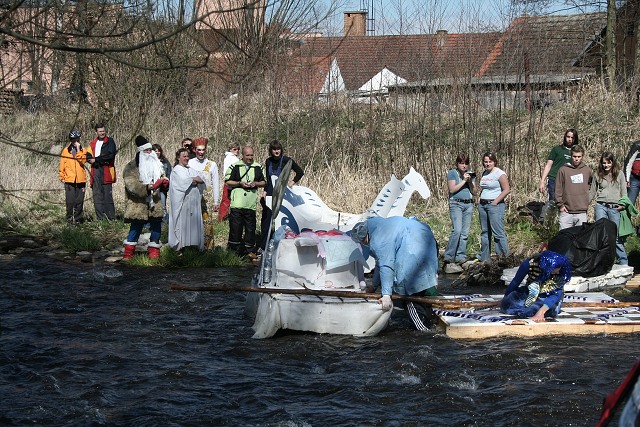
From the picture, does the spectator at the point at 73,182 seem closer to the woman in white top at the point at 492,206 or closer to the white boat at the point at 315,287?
the woman in white top at the point at 492,206

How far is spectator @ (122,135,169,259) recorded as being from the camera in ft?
48.2

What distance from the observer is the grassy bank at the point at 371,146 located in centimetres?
1794

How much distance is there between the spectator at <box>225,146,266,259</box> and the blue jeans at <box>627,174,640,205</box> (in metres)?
5.94

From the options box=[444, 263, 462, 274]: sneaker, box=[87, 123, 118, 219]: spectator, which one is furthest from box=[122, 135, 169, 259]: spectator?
box=[444, 263, 462, 274]: sneaker

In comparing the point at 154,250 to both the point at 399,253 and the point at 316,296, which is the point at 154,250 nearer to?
the point at 316,296

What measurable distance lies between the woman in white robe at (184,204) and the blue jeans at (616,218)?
20.5 ft

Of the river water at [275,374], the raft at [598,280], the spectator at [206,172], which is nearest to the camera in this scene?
the river water at [275,374]

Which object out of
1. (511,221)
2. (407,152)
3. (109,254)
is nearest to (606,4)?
(407,152)

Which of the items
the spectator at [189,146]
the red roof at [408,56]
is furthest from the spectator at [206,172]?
the red roof at [408,56]

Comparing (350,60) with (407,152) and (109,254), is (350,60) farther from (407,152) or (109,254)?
(109,254)

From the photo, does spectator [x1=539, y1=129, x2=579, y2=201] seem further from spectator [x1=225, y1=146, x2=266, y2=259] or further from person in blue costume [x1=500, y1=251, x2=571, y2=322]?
person in blue costume [x1=500, y1=251, x2=571, y2=322]

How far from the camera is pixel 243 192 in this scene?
51.0ft

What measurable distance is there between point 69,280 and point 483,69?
32.9 feet

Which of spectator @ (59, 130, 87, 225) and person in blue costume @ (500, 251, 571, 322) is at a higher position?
spectator @ (59, 130, 87, 225)
